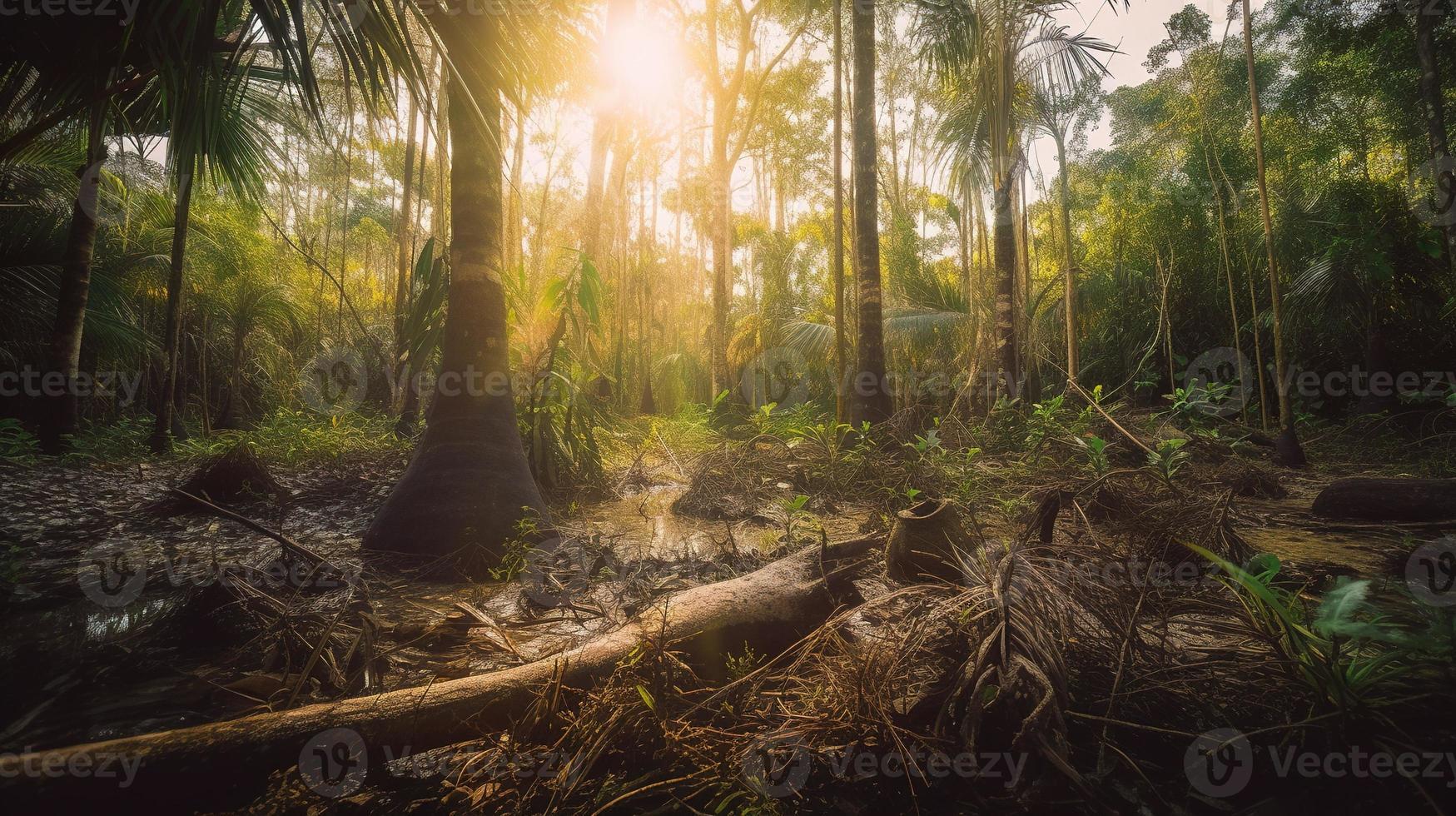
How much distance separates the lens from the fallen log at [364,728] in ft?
3.57

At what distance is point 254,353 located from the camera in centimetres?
1014

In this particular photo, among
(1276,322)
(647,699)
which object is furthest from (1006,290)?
(647,699)

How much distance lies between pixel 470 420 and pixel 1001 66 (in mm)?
7240

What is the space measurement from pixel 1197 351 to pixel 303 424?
1626 cm

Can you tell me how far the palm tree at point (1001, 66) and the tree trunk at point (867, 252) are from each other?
1.75 metres

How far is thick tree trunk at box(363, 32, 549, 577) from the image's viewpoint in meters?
3.07

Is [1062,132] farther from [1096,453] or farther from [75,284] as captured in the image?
[75,284]

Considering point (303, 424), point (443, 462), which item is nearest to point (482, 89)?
point (443, 462)

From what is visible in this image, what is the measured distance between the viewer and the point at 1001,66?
21.3ft

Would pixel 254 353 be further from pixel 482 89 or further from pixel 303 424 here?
pixel 482 89

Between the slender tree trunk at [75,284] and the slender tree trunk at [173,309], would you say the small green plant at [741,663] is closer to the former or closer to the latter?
A: the slender tree trunk at [173,309]

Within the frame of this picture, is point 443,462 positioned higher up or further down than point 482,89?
further down

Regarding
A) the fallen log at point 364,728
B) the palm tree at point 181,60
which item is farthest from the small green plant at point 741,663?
the palm tree at point 181,60

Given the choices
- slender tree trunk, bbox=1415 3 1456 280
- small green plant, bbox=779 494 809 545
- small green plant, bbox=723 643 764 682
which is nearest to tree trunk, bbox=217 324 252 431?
small green plant, bbox=779 494 809 545
